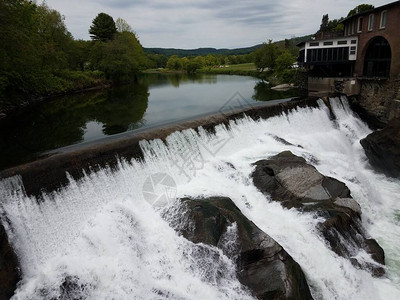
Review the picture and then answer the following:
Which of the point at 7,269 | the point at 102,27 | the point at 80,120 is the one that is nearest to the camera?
the point at 7,269

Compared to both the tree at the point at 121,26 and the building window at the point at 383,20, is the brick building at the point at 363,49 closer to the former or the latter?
the building window at the point at 383,20

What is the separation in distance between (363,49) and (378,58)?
1660 millimetres

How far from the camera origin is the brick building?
21.4m

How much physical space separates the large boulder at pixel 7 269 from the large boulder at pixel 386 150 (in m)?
15.5

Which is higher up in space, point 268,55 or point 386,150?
point 268,55

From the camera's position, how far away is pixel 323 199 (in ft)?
32.7

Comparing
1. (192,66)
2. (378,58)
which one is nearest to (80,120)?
(378,58)

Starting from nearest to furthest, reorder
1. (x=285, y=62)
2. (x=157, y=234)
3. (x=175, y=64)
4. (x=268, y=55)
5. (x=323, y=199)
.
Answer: (x=157, y=234) < (x=323, y=199) < (x=285, y=62) < (x=268, y=55) < (x=175, y=64)

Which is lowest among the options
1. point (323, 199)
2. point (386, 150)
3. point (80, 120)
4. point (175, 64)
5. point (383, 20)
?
point (386, 150)

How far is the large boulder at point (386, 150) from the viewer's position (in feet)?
47.7

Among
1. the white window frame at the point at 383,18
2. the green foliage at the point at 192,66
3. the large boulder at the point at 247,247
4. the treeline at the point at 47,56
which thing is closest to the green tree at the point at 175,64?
the green foliage at the point at 192,66

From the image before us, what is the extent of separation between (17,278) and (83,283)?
164cm

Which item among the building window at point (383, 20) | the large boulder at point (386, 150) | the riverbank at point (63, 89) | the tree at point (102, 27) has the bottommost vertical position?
the large boulder at point (386, 150)

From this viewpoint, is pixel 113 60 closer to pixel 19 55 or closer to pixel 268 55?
pixel 19 55
